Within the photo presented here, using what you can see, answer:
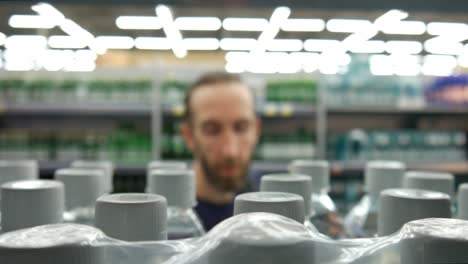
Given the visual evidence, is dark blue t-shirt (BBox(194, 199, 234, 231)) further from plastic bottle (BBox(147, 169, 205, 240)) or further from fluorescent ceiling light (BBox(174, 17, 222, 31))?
fluorescent ceiling light (BBox(174, 17, 222, 31))

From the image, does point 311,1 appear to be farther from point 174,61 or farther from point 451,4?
point 174,61

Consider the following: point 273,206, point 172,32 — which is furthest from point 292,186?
point 172,32

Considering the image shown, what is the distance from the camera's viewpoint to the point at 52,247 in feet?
1.22

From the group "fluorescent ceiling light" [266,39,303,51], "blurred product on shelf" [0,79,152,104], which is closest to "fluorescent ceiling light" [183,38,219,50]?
"fluorescent ceiling light" [266,39,303,51]

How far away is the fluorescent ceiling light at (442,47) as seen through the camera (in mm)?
10527

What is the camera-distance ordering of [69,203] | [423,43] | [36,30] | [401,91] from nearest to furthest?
[69,203] → [401,91] → [36,30] → [423,43]

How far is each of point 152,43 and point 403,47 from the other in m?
7.11

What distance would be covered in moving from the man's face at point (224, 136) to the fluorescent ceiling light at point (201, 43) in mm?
9400

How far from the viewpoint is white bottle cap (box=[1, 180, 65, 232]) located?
0.61 meters

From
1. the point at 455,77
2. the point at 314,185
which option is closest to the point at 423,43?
the point at 455,77

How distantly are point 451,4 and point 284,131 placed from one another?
350 cm

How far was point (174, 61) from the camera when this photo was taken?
12102 millimetres

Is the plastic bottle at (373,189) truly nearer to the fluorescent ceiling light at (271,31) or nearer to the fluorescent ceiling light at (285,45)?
the fluorescent ceiling light at (271,31)

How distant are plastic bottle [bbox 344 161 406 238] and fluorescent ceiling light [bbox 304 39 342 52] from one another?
10390 millimetres
